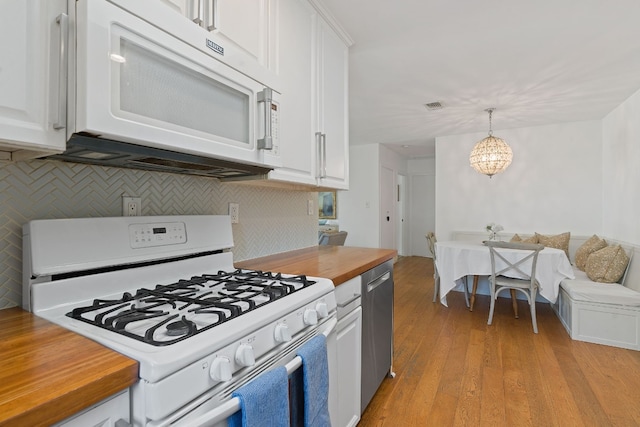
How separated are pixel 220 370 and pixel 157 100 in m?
0.78

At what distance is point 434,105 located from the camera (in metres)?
3.88

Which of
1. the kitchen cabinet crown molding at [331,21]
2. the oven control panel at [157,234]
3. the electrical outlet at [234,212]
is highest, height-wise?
the kitchen cabinet crown molding at [331,21]

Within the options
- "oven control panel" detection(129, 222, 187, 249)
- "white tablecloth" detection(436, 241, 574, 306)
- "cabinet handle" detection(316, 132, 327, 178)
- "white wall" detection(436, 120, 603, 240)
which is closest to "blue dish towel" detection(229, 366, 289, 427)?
"oven control panel" detection(129, 222, 187, 249)

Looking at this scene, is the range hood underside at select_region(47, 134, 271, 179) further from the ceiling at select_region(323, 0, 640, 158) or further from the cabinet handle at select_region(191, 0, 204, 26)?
the ceiling at select_region(323, 0, 640, 158)

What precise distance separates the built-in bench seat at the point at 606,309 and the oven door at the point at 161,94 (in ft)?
10.4

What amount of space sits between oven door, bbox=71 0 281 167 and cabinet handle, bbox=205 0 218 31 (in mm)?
101

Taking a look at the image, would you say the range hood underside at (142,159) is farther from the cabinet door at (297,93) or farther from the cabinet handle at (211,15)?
the cabinet handle at (211,15)

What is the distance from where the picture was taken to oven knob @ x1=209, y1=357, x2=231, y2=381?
2.41 ft

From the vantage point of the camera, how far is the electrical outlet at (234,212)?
175 centimetres

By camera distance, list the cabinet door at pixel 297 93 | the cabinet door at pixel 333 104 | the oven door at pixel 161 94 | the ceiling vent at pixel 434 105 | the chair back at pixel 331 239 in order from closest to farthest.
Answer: the oven door at pixel 161 94 → the cabinet door at pixel 297 93 → the cabinet door at pixel 333 104 → the ceiling vent at pixel 434 105 → the chair back at pixel 331 239

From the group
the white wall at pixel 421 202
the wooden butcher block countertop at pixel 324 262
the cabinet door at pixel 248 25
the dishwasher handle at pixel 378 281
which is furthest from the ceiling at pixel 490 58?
the white wall at pixel 421 202

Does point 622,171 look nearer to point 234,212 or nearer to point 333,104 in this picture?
point 333,104

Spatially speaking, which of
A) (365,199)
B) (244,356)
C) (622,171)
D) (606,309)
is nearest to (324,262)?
(244,356)

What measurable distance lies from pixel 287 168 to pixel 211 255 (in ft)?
1.85
